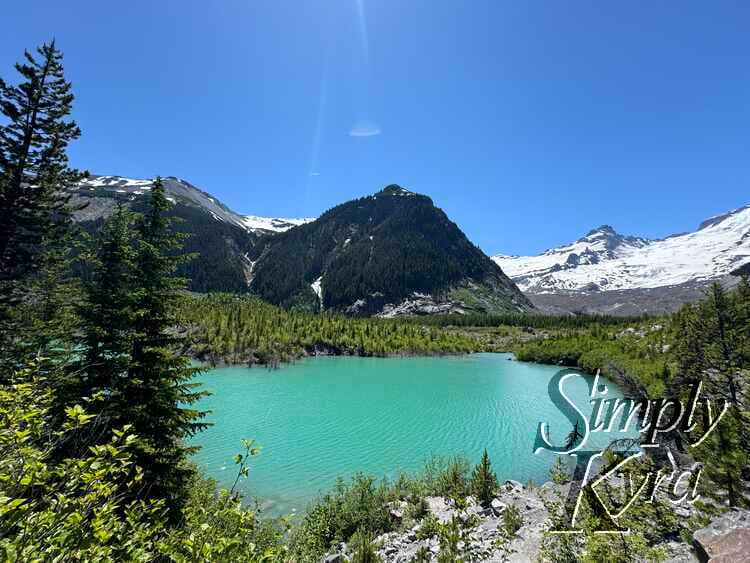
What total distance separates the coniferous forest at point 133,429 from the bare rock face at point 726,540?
30.5 inches

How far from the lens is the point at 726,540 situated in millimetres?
5203

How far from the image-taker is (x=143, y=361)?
35.5 feet

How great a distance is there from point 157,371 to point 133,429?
2.75 metres

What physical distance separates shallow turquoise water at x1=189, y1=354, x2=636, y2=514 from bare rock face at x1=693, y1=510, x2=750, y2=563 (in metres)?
13.3

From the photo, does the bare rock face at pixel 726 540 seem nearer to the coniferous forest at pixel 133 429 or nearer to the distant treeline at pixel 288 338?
the coniferous forest at pixel 133 429

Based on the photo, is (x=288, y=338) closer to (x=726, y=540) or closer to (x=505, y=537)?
(x=505, y=537)

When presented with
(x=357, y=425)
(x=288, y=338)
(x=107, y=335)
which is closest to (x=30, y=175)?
(x=107, y=335)

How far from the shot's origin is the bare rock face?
4.91 meters

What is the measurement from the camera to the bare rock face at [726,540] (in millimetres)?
4910

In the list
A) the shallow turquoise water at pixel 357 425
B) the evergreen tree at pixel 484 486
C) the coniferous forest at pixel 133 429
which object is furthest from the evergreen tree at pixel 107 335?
the evergreen tree at pixel 484 486

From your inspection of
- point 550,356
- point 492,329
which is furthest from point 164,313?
point 492,329

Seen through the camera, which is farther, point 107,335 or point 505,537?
point 107,335

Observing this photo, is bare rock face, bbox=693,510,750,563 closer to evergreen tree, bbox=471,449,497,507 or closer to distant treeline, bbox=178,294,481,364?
evergreen tree, bbox=471,449,497,507

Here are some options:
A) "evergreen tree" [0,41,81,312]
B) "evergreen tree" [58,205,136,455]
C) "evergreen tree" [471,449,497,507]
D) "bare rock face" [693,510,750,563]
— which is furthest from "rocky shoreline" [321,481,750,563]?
"evergreen tree" [0,41,81,312]
